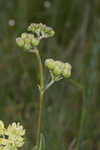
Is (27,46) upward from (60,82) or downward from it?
upward

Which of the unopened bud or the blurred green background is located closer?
the unopened bud

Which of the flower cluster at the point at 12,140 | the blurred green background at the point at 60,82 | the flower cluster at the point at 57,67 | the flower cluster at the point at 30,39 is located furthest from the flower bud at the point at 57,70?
the blurred green background at the point at 60,82

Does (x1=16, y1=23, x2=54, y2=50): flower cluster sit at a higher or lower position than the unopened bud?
higher

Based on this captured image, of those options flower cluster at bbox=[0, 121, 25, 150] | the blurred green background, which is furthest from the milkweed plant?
the blurred green background

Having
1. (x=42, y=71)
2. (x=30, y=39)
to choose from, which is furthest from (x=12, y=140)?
(x=30, y=39)

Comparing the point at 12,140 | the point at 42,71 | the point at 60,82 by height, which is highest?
the point at 42,71

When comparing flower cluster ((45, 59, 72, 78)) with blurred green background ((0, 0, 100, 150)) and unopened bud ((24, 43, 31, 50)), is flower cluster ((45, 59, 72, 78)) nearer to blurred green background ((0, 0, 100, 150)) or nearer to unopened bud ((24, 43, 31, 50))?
unopened bud ((24, 43, 31, 50))

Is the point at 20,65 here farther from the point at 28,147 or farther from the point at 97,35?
the point at 28,147

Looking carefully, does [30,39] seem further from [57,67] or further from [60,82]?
[60,82]
